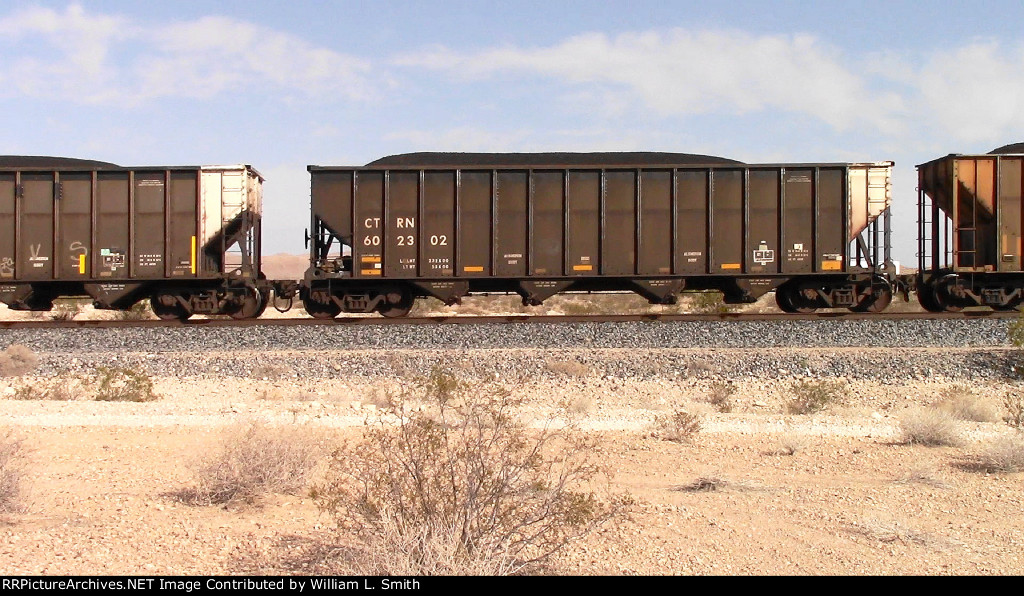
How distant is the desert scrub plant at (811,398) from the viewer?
10.8 meters

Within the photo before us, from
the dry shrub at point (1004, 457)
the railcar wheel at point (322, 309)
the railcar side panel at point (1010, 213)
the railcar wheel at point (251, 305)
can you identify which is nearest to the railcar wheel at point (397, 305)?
the railcar wheel at point (322, 309)

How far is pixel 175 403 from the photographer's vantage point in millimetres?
11188

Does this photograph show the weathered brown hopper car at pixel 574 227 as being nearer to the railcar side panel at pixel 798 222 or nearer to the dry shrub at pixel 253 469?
the railcar side panel at pixel 798 222

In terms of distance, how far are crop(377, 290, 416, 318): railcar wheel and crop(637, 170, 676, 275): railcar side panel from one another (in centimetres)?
509

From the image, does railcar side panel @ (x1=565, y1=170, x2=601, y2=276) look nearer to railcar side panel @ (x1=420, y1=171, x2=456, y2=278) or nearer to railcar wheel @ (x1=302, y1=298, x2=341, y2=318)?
railcar side panel @ (x1=420, y1=171, x2=456, y2=278)

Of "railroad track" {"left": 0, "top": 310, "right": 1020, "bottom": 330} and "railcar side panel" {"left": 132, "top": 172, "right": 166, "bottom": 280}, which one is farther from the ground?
"railcar side panel" {"left": 132, "top": 172, "right": 166, "bottom": 280}

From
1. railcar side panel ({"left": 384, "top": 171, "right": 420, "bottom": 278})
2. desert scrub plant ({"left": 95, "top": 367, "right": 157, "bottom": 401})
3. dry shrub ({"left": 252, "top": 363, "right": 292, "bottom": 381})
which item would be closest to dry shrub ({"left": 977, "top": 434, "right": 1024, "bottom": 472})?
dry shrub ({"left": 252, "top": 363, "right": 292, "bottom": 381})

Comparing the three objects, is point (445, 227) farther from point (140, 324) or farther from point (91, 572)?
point (91, 572)

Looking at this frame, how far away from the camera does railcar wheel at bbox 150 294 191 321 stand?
18539 millimetres

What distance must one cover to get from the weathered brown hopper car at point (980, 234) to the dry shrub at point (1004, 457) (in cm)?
1164

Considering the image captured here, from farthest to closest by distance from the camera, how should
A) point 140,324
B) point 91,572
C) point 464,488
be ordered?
point 140,324 → point 464,488 → point 91,572

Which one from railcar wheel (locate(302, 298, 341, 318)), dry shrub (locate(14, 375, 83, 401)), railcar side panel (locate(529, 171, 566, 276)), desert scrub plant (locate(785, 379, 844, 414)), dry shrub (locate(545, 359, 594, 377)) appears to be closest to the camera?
desert scrub plant (locate(785, 379, 844, 414))
